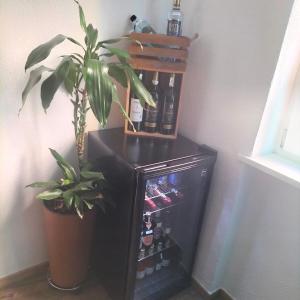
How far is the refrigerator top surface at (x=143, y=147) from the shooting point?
1.25 meters

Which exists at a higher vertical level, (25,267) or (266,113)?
(266,113)

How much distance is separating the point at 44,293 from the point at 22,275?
6.9 inches

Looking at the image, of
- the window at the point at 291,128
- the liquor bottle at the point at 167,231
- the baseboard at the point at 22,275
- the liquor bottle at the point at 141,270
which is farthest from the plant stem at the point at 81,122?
the window at the point at 291,128

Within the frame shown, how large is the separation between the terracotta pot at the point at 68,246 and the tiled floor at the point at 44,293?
0.23 ft

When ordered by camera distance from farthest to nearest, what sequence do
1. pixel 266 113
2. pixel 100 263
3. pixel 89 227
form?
pixel 100 263
pixel 89 227
pixel 266 113

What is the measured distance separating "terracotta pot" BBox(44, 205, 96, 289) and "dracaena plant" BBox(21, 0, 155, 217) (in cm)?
6

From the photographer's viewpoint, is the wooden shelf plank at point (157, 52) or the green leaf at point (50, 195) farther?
→ the wooden shelf plank at point (157, 52)

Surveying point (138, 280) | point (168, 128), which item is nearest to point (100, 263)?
point (138, 280)

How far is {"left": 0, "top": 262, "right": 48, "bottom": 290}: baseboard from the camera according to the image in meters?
1.55

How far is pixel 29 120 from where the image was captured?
1330 millimetres

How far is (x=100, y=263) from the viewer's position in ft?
5.14

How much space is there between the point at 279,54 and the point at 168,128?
24.7 inches

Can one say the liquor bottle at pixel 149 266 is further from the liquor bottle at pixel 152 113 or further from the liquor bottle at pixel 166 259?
the liquor bottle at pixel 152 113

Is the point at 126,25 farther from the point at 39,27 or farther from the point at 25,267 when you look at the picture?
the point at 25,267
